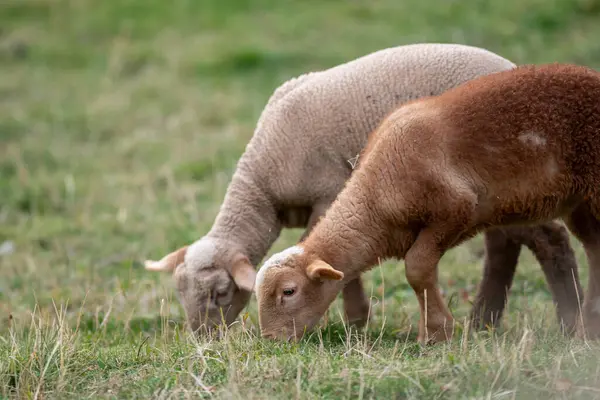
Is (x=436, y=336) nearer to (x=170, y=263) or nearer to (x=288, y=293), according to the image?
(x=288, y=293)

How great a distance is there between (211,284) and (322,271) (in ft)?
4.62

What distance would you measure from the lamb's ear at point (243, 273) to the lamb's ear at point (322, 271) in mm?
889

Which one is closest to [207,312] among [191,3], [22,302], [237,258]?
[237,258]

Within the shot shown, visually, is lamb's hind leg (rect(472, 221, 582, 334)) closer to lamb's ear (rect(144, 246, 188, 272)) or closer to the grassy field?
the grassy field

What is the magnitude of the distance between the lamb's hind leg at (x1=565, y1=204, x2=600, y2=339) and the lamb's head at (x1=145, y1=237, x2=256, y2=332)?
2.20m

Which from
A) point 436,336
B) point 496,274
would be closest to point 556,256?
point 496,274

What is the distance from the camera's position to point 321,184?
22.9ft

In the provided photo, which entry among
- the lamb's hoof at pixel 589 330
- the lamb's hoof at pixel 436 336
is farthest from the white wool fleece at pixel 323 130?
the lamb's hoof at pixel 589 330

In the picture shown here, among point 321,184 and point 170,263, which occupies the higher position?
point 321,184

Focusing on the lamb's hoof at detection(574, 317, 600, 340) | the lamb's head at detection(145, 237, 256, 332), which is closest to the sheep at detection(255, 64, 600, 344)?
the lamb's hoof at detection(574, 317, 600, 340)

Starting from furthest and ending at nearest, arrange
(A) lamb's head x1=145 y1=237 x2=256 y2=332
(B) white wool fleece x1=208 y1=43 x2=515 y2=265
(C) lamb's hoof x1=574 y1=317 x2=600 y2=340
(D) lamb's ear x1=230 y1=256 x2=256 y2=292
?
1. (B) white wool fleece x1=208 y1=43 x2=515 y2=265
2. (A) lamb's head x1=145 y1=237 x2=256 y2=332
3. (D) lamb's ear x1=230 y1=256 x2=256 y2=292
4. (C) lamb's hoof x1=574 y1=317 x2=600 y2=340

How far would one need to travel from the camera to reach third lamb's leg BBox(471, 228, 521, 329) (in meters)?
6.87

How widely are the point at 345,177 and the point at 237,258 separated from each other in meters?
0.97

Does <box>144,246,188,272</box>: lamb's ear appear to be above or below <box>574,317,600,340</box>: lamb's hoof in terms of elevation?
below
